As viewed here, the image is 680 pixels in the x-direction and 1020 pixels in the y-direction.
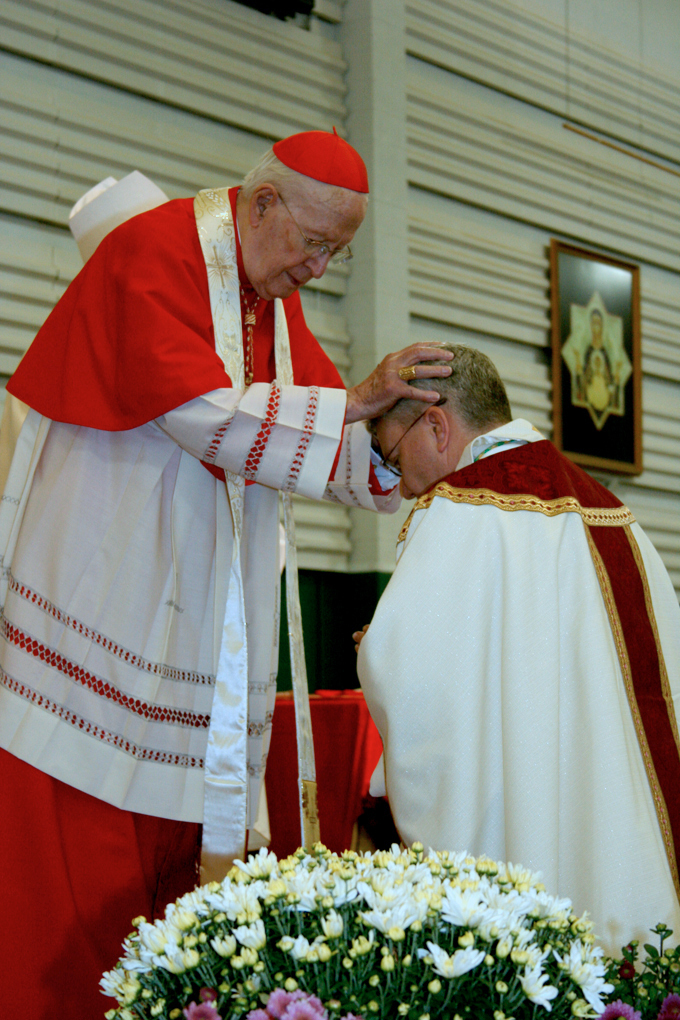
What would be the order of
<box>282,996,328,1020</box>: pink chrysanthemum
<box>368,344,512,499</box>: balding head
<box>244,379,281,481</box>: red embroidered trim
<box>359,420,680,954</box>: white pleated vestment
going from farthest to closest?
<box>368,344,512,499</box>: balding head < <box>244,379,281,481</box>: red embroidered trim < <box>359,420,680,954</box>: white pleated vestment < <box>282,996,328,1020</box>: pink chrysanthemum

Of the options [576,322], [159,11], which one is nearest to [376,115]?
[159,11]

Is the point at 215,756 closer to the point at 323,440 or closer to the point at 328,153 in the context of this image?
the point at 323,440

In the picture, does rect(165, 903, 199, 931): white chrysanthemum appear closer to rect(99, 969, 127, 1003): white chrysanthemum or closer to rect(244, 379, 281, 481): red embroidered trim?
rect(99, 969, 127, 1003): white chrysanthemum

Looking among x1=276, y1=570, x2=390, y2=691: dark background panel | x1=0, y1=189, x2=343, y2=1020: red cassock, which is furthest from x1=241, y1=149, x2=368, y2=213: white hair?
x1=276, y1=570, x2=390, y2=691: dark background panel

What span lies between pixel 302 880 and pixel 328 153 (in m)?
1.87

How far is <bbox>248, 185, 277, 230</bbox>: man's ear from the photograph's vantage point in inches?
109

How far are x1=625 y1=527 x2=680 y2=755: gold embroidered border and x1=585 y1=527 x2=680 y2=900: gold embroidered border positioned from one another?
108 mm

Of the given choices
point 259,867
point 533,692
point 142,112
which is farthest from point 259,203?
point 142,112

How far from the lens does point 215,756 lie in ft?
8.13

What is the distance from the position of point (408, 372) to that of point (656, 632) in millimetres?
796

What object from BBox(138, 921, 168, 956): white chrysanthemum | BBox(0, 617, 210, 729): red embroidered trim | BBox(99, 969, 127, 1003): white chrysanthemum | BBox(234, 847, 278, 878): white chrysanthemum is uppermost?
BBox(0, 617, 210, 729): red embroidered trim

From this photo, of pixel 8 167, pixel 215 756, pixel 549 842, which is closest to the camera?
pixel 549 842

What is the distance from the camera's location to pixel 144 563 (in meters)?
2.54

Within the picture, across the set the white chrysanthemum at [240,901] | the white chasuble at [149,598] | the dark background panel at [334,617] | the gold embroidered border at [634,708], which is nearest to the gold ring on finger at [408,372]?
the white chasuble at [149,598]
